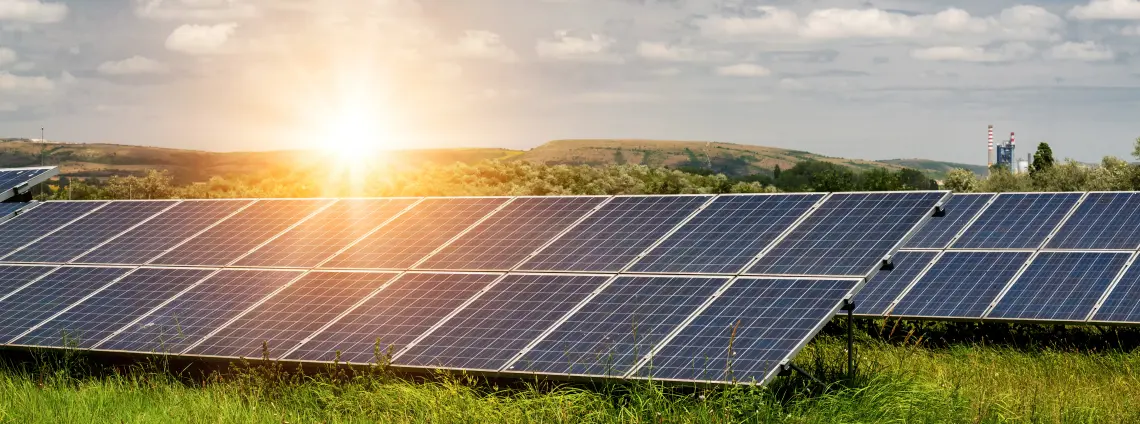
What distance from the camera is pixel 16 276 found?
19.9m

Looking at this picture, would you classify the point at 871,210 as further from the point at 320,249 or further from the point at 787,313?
the point at 320,249

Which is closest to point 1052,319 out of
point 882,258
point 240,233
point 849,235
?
point 849,235

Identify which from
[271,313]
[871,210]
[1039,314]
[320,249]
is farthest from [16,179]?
[1039,314]

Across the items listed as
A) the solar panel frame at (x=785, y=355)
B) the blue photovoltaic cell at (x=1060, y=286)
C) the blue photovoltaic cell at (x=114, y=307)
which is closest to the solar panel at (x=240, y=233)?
the blue photovoltaic cell at (x=114, y=307)

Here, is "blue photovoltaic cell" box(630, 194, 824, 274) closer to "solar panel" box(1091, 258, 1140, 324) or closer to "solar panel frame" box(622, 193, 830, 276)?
"solar panel frame" box(622, 193, 830, 276)

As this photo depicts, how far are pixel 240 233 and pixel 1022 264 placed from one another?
1464cm

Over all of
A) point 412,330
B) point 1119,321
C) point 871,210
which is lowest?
point 1119,321

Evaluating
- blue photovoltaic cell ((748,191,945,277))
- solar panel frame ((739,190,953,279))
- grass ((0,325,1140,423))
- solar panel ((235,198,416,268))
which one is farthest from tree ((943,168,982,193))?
solar panel frame ((739,190,953,279))

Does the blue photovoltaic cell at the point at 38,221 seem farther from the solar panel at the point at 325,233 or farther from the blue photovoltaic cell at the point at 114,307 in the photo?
the solar panel at the point at 325,233

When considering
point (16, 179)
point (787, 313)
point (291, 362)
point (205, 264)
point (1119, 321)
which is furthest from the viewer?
point (16, 179)

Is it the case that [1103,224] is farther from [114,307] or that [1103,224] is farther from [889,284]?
[114,307]

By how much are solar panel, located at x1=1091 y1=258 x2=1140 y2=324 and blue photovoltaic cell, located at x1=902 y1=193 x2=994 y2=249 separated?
3785 millimetres

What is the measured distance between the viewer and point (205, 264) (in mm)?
19062

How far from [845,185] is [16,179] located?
128 metres
